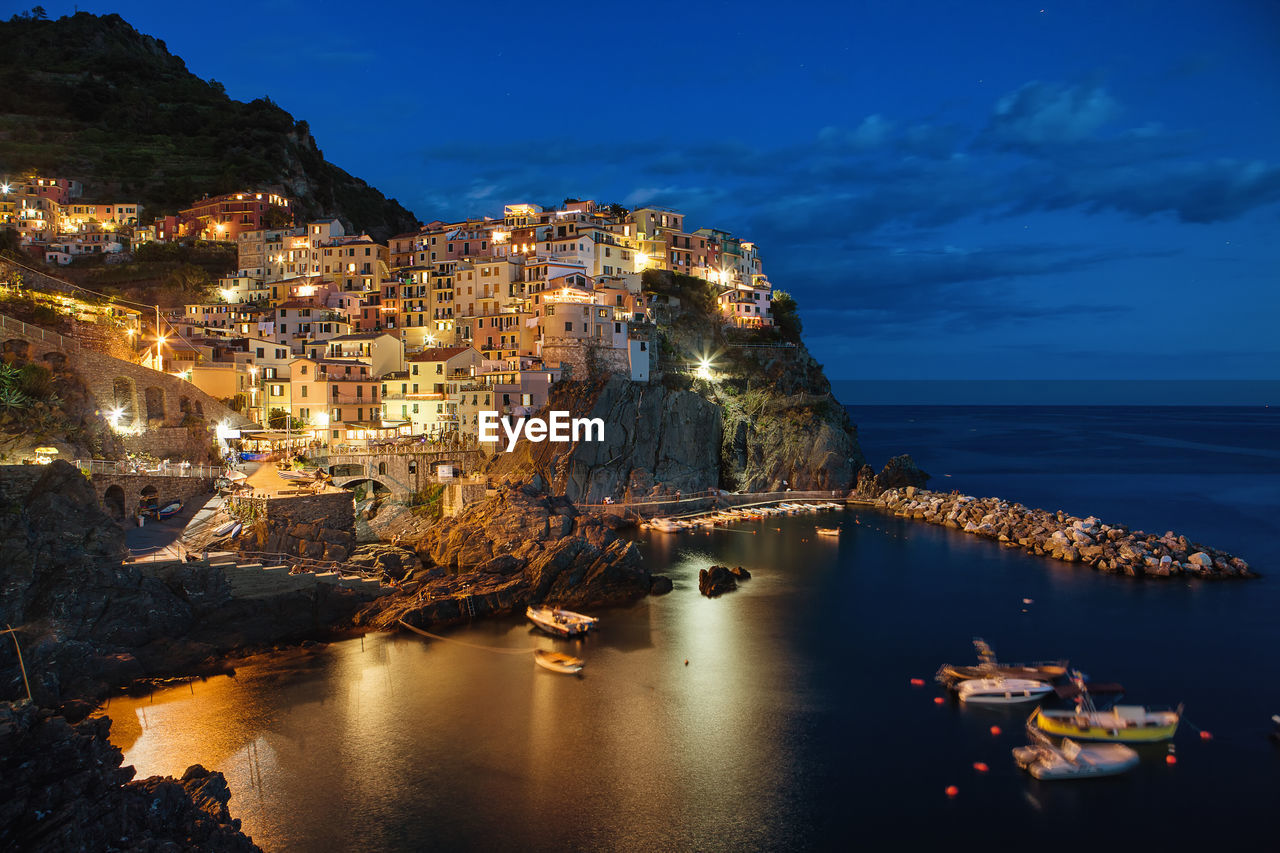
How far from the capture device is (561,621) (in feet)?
86.6

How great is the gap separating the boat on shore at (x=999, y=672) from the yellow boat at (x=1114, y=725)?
2.71 meters

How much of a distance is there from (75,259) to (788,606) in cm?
6097

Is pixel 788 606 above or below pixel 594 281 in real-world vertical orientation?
below

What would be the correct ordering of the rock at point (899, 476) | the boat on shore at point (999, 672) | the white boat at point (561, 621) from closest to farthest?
the boat on shore at point (999, 672), the white boat at point (561, 621), the rock at point (899, 476)

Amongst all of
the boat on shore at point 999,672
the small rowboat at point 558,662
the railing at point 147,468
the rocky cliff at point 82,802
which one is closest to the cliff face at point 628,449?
the railing at point 147,468

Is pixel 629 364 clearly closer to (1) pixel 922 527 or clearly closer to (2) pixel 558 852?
(1) pixel 922 527

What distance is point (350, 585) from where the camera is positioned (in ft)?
88.0

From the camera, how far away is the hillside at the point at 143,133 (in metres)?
74.4

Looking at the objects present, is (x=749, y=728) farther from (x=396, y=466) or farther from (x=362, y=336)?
(x=362, y=336)

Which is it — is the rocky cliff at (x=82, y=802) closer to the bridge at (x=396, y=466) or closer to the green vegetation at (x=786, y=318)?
the bridge at (x=396, y=466)

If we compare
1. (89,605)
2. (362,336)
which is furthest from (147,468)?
(362,336)

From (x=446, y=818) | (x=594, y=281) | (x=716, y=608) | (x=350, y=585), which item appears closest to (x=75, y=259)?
(x=594, y=281)

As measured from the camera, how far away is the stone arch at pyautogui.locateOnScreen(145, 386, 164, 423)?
3372cm

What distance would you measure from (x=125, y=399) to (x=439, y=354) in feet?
53.9
